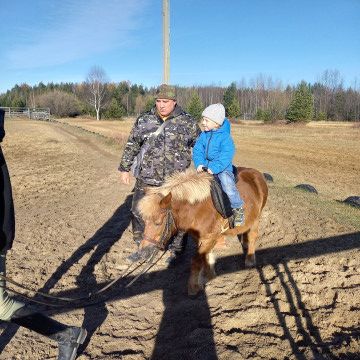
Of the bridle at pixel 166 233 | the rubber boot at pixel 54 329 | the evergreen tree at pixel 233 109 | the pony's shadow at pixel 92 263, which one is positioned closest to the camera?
the rubber boot at pixel 54 329

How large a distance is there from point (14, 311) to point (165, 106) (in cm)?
279

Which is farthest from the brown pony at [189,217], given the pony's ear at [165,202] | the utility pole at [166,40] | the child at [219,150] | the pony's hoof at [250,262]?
the utility pole at [166,40]

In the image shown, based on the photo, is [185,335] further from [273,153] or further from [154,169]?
[273,153]

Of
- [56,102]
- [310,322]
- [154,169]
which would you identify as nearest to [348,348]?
[310,322]

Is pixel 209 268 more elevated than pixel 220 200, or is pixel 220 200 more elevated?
pixel 220 200

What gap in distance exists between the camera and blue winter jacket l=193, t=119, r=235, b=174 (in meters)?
4.52

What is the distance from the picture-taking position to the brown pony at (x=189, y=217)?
371 cm

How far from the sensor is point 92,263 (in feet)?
17.7

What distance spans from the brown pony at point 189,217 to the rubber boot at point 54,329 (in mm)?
1028

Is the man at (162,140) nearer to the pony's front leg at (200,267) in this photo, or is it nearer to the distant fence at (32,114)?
the pony's front leg at (200,267)

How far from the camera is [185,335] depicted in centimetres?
359

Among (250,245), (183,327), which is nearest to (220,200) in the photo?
(250,245)

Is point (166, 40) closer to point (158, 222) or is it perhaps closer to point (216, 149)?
point (216, 149)

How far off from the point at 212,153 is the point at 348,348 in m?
2.56
